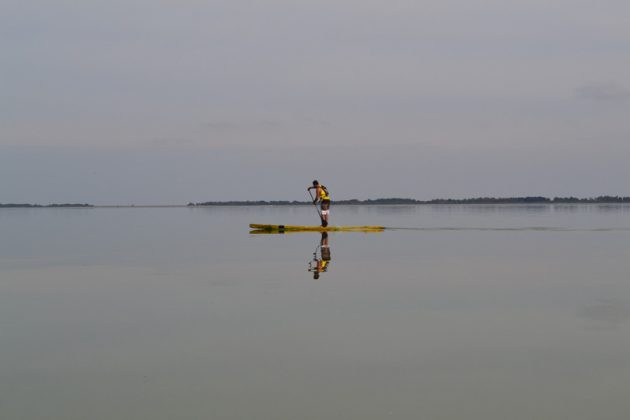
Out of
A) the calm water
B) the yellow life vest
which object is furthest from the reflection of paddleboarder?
the yellow life vest

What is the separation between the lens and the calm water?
654 centimetres

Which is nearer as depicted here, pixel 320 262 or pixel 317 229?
pixel 320 262

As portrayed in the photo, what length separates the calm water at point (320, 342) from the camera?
6.54 metres

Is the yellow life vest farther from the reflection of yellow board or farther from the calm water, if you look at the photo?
the calm water

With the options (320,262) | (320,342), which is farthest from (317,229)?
(320,342)

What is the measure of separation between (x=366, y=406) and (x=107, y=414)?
270 centimetres

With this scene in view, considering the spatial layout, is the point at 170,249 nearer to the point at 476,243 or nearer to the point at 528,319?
the point at 476,243

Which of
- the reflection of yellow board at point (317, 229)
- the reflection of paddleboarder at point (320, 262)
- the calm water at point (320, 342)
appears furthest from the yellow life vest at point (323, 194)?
the calm water at point (320, 342)

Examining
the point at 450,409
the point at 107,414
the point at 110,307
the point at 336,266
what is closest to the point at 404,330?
the point at 450,409

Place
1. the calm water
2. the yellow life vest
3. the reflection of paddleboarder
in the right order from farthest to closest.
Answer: the yellow life vest < the reflection of paddleboarder < the calm water

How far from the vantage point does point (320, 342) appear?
29.3ft

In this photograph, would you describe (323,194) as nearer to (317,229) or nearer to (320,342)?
(317,229)

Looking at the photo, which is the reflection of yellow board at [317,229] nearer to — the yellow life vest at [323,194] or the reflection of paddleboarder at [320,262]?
the yellow life vest at [323,194]

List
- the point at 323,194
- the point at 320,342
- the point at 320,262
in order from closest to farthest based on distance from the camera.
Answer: the point at 320,342
the point at 320,262
the point at 323,194
